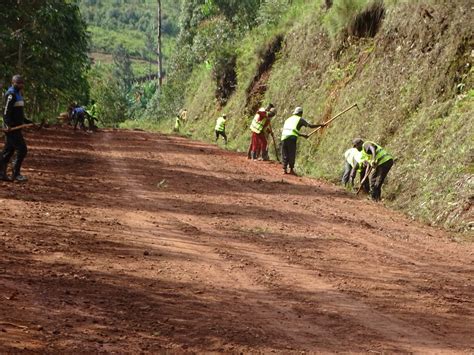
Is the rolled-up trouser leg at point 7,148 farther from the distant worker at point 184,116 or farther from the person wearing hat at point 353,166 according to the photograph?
the distant worker at point 184,116

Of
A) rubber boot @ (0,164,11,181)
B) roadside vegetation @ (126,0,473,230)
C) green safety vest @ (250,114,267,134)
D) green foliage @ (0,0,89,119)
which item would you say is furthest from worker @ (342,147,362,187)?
green foliage @ (0,0,89,119)

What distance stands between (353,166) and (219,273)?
33.1 feet

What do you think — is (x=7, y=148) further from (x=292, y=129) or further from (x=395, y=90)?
(x=395, y=90)

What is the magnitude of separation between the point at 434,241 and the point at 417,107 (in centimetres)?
677

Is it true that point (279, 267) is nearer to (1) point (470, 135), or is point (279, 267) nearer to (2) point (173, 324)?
(2) point (173, 324)

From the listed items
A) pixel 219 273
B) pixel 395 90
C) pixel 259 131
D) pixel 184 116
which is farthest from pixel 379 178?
pixel 184 116

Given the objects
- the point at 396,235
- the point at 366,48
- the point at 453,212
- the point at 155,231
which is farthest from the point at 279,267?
the point at 366,48

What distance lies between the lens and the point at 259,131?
23234 mm

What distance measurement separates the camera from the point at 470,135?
14367mm

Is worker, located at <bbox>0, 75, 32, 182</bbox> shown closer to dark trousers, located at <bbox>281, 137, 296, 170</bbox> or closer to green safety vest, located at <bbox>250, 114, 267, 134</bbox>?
dark trousers, located at <bbox>281, 137, 296, 170</bbox>

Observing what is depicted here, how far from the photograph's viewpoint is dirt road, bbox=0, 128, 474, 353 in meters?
6.02

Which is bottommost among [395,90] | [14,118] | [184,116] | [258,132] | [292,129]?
[184,116]

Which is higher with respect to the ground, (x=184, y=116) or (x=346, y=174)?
(x=346, y=174)

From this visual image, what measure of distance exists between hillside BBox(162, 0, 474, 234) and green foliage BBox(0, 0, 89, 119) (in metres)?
7.88
